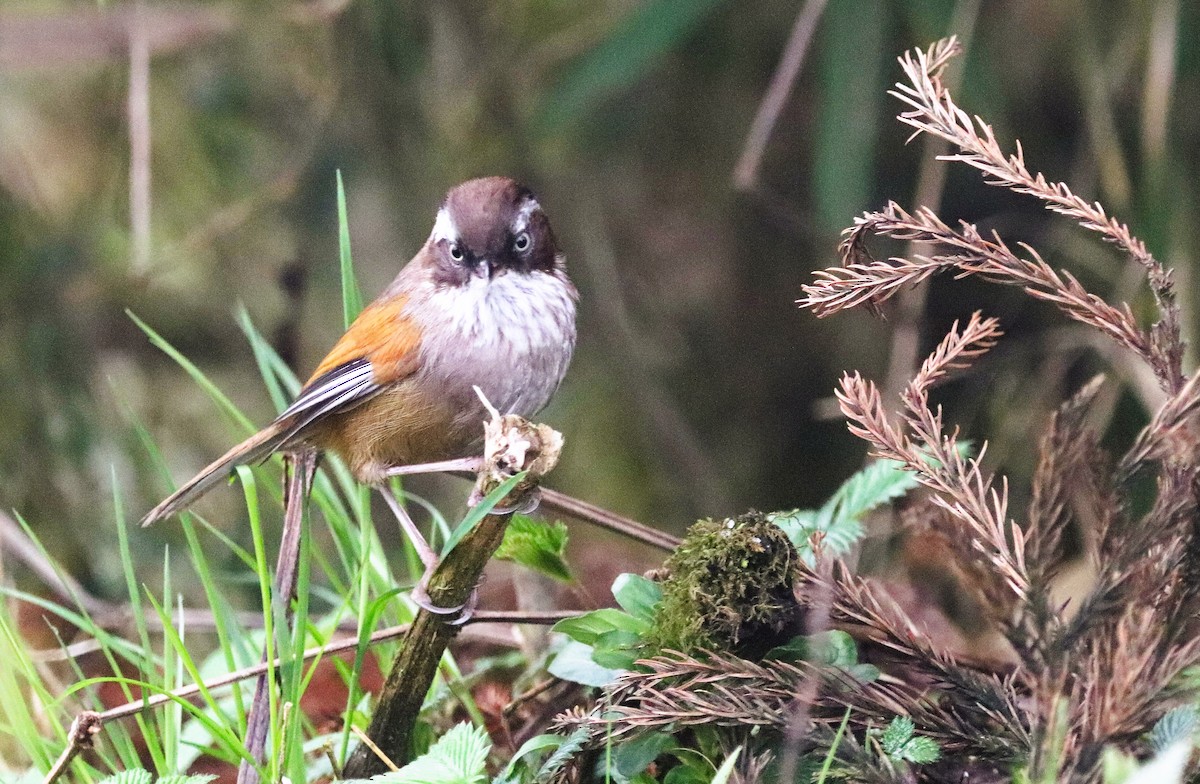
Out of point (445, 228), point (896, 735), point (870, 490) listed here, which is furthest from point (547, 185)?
point (896, 735)

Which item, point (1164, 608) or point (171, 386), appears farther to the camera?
point (171, 386)

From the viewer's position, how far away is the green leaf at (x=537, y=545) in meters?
2.25

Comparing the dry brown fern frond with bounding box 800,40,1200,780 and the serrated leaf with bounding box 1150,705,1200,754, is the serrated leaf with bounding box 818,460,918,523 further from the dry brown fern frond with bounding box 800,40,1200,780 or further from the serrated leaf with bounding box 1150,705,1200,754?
the serrated leaf with bounding box 1150,705,1200,754

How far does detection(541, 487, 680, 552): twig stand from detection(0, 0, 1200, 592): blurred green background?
1.83m

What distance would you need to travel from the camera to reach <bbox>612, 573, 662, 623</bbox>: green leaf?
2.04 meters

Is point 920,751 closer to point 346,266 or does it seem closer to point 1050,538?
point 1050,538

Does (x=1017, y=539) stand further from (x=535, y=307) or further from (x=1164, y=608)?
(x=535, y=307)

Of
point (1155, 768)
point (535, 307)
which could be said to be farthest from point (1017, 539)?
point (535, 307)

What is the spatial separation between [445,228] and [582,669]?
149cm

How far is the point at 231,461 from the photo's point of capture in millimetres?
2906

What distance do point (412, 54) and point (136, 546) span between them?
2123 mm

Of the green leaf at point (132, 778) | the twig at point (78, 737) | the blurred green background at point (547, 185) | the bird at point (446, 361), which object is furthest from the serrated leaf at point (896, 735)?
the blurred green background at point (547, 185)

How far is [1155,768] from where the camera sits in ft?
4.00

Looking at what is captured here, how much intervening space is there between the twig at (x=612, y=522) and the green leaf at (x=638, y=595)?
25 cm
